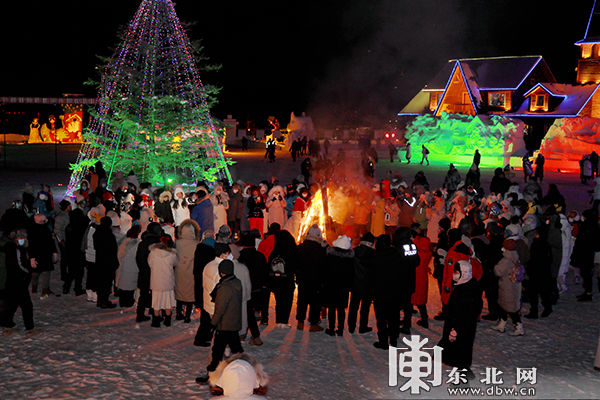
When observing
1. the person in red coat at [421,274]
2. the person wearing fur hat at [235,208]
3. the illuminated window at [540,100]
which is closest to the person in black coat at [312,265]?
the person in red coat at [421,274]

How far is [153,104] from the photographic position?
15.8 metres

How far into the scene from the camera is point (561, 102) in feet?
141

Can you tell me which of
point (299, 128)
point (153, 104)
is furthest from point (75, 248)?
point (299, 128)

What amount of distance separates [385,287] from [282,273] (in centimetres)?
141

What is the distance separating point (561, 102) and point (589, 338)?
131ft

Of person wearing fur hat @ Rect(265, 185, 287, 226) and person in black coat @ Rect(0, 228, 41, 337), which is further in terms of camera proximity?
person wearing fur hat @ Rect(265, 185, 287, 226)

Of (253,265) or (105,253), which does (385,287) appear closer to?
(253,265)

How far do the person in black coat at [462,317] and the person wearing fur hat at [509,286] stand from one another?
4.24ft

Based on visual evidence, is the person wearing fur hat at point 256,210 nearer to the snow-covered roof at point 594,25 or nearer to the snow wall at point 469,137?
the snow wall at point 469,137

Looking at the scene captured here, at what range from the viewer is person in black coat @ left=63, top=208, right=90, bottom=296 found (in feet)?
29.4

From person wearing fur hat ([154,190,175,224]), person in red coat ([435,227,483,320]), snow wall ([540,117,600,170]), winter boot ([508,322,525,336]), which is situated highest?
snow wall ([540,117,600,170])

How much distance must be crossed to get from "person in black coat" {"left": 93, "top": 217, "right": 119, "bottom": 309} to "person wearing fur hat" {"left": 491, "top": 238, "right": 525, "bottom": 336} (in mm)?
5400

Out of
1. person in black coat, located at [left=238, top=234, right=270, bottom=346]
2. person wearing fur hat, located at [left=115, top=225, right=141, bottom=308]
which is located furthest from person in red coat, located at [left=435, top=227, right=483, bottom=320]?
person wearing fur hat, located at [left=115, top=225, right=141, bottom=308]

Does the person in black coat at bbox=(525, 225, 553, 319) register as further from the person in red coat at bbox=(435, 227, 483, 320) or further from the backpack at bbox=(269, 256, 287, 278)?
the backpack at bbox=(269, 256, 287, 278)
